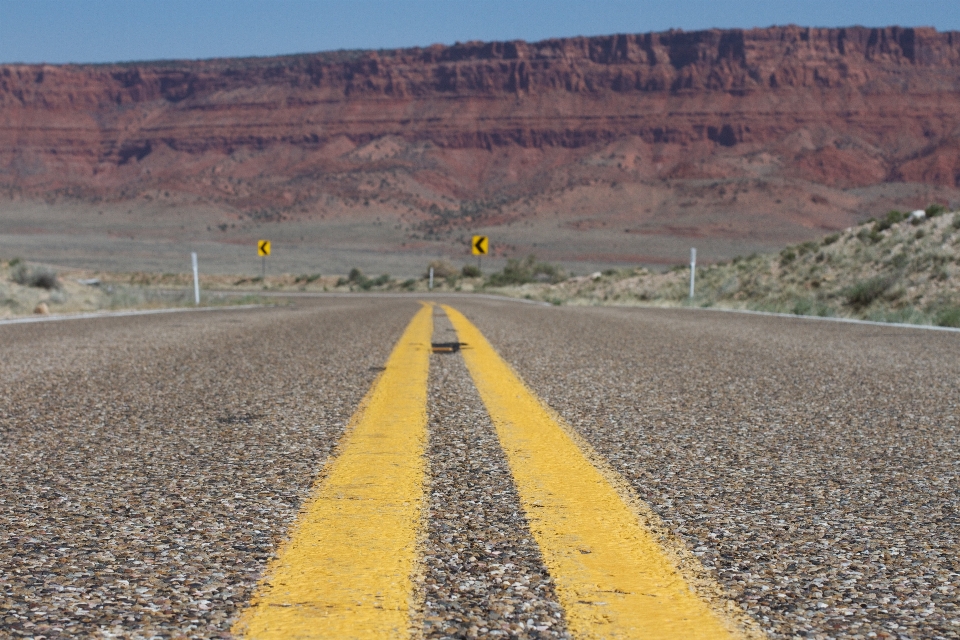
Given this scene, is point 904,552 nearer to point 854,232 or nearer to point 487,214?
point 854,232

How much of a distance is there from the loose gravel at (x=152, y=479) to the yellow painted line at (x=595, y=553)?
0.64 metres

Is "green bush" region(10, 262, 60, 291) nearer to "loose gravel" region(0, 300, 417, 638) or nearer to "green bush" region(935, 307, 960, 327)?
"loose gravel" region(0, 300, 417, 638)

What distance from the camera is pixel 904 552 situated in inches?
85.0

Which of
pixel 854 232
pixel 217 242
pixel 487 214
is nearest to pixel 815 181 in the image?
pixel 487 214

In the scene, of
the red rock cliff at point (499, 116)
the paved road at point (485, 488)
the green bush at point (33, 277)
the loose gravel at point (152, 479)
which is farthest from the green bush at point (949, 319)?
the red rock cliff at point (499, 116)

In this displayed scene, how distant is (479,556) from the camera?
2062 mm

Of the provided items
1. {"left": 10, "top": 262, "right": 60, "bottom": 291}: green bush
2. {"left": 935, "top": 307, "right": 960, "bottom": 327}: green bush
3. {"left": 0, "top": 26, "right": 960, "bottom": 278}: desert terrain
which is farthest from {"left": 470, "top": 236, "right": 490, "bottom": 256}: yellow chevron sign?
{"left": 935, "top": 307, "right": 960, "bottom": 327}: green bush

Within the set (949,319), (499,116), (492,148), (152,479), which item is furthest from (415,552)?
(499,116)

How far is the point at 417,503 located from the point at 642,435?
4.42ft

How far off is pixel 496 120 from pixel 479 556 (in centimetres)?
13512

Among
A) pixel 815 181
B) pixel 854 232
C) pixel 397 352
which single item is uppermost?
pixel 815 181

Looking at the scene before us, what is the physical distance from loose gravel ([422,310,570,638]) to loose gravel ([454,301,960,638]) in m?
0.40

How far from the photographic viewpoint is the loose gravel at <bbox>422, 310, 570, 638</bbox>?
1707mm

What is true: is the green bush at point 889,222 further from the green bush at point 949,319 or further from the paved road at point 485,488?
the paved road at point 485,488
